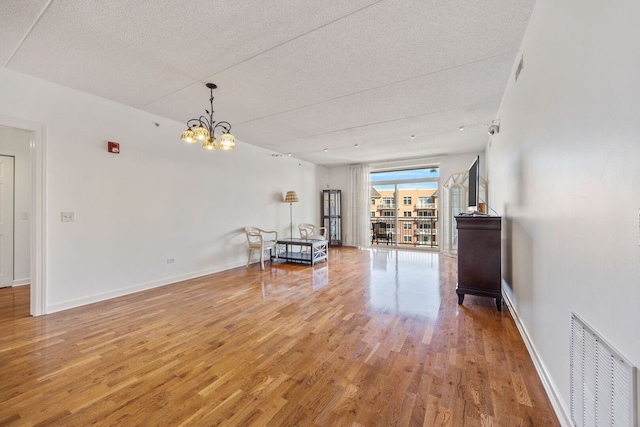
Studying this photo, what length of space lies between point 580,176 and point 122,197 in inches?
185

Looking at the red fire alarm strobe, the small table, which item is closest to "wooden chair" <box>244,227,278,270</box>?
the small table

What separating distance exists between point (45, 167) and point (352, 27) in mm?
3635

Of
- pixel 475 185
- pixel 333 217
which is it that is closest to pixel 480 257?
pixel 475 185

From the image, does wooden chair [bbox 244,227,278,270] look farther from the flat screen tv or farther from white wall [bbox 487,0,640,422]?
white wall [bbox 487,0,640,422]

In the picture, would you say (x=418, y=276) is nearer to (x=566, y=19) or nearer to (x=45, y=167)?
(x=566, y=19)

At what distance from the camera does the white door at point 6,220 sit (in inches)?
162

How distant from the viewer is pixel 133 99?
3461mm

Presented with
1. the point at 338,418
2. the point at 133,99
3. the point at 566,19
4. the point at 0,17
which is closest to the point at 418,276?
the point at 338,418

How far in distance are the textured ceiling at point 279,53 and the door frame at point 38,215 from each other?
0.77 meters

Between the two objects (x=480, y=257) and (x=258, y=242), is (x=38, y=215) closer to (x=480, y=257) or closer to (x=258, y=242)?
(x=258, y=242)

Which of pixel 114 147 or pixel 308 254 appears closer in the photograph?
pixel 114 147

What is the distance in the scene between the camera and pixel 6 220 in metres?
4.19

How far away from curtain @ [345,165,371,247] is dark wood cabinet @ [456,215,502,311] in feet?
15.9

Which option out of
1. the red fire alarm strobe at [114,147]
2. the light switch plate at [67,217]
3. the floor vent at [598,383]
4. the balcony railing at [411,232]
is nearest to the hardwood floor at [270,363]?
the floor vent at [598,383]
